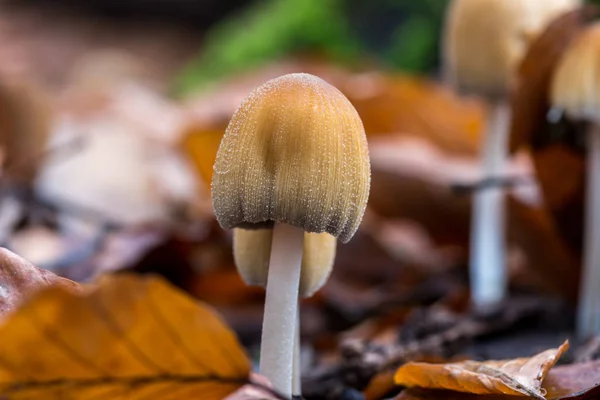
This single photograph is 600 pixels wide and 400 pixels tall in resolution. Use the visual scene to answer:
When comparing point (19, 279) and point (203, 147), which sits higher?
point (203, 147)

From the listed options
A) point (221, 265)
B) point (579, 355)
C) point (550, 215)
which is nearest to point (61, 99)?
point (221, 265)

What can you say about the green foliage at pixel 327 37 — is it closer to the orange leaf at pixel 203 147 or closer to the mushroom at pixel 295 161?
the orange leaf at pixel 203 147

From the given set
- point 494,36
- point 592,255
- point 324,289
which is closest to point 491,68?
point 494,36

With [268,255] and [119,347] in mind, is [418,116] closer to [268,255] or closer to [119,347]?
[268,255]

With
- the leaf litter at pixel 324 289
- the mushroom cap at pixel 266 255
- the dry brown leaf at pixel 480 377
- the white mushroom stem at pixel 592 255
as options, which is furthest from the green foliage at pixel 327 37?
the dry brown leaf at pixel 480 377

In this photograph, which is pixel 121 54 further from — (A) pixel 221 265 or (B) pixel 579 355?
(B) pixel 579 355
